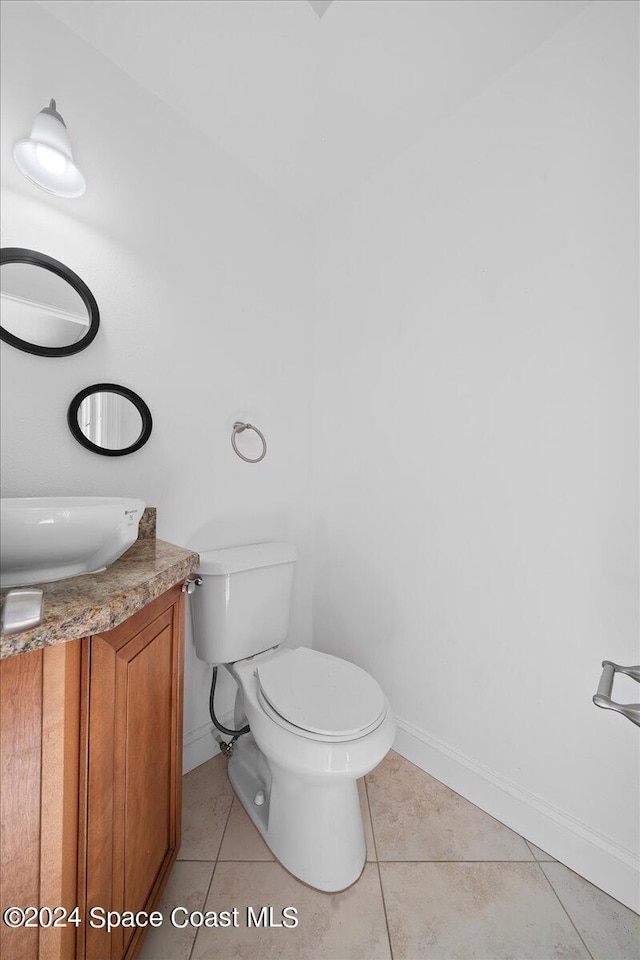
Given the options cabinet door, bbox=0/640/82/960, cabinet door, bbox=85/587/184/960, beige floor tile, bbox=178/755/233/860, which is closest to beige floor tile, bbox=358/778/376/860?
beige floor tile, bbox=178/755/233/860

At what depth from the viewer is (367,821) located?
4.11ft

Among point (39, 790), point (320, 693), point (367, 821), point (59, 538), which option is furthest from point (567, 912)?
point (59, 538)

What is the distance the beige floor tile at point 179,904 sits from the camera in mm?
903

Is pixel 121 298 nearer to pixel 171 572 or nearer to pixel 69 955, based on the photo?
pixel 171 572

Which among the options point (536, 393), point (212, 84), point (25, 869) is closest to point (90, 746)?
point (25, 869)

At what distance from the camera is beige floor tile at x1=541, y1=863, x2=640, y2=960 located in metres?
0.93

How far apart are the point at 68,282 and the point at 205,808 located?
1689 mm

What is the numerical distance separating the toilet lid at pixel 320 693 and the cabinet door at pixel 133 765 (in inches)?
11.3

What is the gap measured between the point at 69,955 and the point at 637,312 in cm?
174

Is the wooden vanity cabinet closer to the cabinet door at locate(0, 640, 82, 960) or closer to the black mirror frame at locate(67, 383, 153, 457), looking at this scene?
the cabinet door at locate(0, 640, 82, 960)

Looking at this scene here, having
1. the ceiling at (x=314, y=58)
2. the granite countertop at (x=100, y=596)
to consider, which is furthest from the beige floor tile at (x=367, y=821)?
the ceiling at (x=314, y=58)

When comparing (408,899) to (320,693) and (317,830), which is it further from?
(320,693)

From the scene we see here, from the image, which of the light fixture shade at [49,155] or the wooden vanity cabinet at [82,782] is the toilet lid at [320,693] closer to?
the wooden vanity cabinet at [82,782]

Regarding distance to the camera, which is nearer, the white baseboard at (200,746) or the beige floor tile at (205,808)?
the beige floor tile at (205,808)
